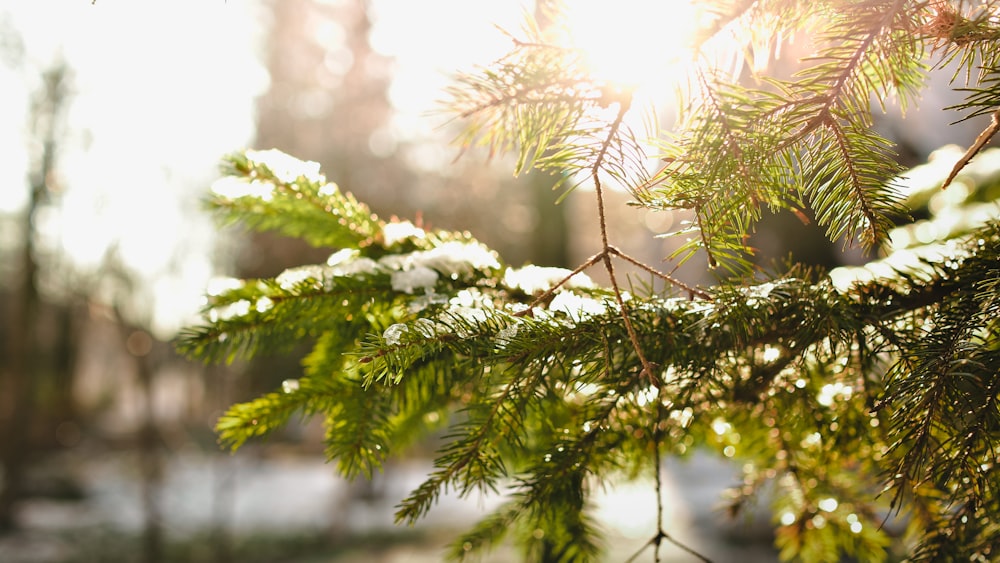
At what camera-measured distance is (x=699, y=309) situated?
89 cm

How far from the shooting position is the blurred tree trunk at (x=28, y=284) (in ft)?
31.4

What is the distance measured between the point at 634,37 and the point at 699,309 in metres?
0.41

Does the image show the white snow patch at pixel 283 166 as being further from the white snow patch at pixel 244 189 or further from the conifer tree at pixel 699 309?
the conifer tree at pixel 699 309

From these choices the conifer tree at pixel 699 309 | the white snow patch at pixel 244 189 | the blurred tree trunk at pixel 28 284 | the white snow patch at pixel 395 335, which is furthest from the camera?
the blurred tree trunk at pixel 28 284

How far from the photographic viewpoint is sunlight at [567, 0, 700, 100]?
86 cm

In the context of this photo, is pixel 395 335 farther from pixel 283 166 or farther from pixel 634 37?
pixel 283 166

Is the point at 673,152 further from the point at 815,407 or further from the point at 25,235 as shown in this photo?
the point at 25,235

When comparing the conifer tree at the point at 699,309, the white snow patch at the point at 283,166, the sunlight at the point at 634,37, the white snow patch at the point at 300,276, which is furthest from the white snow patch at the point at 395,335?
the white snow patch at the point at 283,166

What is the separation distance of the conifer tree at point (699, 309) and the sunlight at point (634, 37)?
0.03 meters

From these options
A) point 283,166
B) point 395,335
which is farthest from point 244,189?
point 395,335

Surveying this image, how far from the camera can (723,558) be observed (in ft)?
27.3

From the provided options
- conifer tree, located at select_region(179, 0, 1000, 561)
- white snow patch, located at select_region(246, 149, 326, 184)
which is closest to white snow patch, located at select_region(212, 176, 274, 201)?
white snow patch, located at select_region(246, 149, 326, 184)

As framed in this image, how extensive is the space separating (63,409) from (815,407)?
80.8 feet

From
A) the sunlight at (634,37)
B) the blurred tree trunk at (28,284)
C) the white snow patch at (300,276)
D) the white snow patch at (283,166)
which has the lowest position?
the white snow patch at (300,276)
